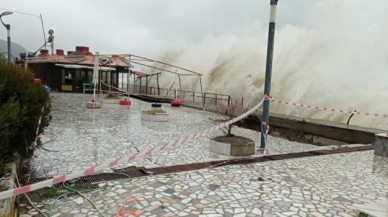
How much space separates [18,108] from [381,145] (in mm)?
6915

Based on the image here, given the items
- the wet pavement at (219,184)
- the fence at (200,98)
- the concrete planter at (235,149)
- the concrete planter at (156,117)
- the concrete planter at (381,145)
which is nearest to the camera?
the wet pavement at (219,184)

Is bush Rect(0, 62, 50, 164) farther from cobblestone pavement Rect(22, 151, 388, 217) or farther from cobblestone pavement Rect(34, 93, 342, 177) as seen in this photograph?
cobblestone pavement Rect(22, 151, 388, 217)

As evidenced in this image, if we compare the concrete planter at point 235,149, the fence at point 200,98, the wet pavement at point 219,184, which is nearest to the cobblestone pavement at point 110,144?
the wet pavement at point 219,184

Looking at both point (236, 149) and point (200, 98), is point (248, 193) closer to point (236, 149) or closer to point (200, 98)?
point (236, 149)

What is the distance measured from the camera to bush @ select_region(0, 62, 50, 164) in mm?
3348

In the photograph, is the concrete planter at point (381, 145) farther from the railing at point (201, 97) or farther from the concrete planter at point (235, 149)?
the railing at point (201, 97)

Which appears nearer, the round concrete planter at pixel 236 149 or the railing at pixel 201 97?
the round concrete planter at pixel 236 149

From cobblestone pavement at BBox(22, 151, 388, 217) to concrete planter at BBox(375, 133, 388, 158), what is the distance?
1.10 meters

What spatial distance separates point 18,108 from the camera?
3373mm

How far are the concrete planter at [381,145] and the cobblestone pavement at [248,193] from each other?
110 centimetres

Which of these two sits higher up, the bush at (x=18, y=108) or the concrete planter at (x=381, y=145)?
the bush at (x=18, y=108)

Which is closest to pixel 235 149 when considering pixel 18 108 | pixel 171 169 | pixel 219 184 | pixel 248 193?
pixel 171 169

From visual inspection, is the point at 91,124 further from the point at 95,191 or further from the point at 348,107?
the point at 348,107

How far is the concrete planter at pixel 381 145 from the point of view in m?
6.38
